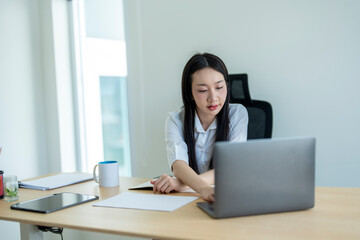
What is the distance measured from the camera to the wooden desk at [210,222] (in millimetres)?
898

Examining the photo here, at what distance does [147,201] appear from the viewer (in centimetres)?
125

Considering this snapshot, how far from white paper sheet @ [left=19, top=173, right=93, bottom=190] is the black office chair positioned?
0.90 m

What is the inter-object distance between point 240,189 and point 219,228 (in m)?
0.13

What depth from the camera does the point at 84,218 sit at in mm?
1101

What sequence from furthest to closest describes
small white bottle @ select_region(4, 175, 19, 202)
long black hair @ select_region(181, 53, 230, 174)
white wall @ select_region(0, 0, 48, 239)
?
1. white wall @ select_region(0, 0, 48, 239)
2. long black hair @ select_region(181, 53, 230, 174)
3. small white bottle @ select_region(4, 175, 19, 202)

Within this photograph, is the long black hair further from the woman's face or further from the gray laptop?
the gray laptop

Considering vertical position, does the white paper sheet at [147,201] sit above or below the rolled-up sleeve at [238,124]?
below

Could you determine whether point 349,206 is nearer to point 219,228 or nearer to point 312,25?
point 219,228

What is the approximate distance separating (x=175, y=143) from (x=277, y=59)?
0.93 meters

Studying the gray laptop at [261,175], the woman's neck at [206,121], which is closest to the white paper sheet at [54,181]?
the woman's neck at [206,121]

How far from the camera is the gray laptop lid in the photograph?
0.99 metres

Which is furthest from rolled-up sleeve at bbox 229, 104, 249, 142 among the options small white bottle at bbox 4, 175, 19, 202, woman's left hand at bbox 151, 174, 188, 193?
small white bottle at bbox 4, 175, 19, 202

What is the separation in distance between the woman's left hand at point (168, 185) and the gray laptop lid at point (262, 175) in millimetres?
385

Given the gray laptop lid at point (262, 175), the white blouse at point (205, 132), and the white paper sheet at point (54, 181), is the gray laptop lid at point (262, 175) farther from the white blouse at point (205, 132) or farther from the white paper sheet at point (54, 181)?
the white paper sheet at point (54, 181)
